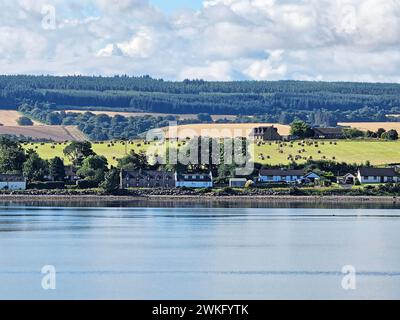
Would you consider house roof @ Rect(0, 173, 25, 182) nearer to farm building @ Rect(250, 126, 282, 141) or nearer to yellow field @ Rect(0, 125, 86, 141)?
farm building @ Rect(250, 126, 282, 141)

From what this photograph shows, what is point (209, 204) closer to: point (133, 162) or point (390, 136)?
point (133, 162)

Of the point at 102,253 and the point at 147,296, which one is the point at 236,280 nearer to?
the point at 147,296

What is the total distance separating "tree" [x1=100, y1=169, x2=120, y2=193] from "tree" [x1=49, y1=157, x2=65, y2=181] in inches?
213

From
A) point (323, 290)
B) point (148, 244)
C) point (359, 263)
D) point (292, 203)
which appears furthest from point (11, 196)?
point (323, 290)

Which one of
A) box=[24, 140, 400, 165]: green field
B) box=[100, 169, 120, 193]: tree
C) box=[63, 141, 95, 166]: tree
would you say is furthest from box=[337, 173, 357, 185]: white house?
box=[63, 141, 95, 166]: tree

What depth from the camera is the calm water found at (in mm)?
36844

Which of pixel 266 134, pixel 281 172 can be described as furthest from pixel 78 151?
pixel 266 134

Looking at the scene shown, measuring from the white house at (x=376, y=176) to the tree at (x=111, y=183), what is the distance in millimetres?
21772

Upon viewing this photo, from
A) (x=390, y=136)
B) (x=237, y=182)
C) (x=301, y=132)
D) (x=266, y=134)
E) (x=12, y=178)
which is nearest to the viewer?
(x=237, y=182)

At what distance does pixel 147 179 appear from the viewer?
10312cm

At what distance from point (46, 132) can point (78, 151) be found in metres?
60.0

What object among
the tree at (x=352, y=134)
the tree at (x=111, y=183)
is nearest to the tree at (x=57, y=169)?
the tree at (x=111, y=183)

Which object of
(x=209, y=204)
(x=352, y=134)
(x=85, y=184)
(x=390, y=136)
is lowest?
(x=209, y=204)

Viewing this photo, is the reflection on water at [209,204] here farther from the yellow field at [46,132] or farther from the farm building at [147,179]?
the yellow field at [46,132]
